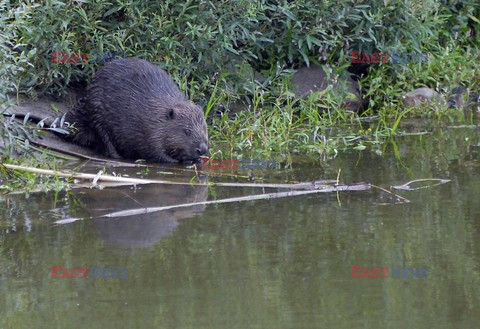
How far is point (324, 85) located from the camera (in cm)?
A: 845

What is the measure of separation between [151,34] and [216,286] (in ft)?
12.9

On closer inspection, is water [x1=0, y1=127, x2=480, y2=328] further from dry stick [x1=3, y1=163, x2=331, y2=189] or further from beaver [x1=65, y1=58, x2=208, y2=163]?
beaver [x1=65, y1=58, x2=208, y2=163]

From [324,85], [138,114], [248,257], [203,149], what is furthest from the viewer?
[324,85]

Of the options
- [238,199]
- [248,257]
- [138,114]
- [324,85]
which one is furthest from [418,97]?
[248,257]

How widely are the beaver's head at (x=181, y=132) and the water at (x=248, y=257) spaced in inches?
41.4

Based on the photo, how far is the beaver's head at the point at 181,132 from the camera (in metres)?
6.91

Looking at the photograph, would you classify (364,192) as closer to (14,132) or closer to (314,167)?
(314,167)

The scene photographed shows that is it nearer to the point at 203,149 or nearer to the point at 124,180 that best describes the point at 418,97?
the point at 203,149

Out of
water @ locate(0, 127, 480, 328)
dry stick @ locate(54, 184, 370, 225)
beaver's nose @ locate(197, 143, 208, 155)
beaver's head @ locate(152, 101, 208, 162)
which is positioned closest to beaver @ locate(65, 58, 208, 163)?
beaver's head @ locate(152, 101, 208, 162)

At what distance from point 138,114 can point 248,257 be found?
9.99 feet

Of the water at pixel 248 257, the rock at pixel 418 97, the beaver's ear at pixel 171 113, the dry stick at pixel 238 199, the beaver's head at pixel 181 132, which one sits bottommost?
the water at pixel 248 257

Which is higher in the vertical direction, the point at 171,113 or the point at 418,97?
the point at 418,97

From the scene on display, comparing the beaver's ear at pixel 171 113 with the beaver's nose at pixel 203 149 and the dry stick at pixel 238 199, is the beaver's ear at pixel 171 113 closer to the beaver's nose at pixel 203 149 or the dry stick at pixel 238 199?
the beaver's nose at pixel 203 149

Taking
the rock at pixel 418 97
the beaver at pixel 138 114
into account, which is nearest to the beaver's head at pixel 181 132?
the beaver at pixel 138 114
